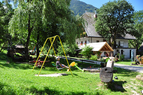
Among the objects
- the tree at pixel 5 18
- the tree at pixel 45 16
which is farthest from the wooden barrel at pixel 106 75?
the tree at pixel 5 18

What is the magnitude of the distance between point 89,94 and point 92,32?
27.5 m

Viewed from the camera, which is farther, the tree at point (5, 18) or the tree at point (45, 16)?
the tree at point (5, 18)

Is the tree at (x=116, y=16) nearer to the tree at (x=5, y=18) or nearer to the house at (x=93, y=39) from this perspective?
the house at (x=93, y=39)

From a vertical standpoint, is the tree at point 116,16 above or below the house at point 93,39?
above

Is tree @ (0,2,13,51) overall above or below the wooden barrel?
above

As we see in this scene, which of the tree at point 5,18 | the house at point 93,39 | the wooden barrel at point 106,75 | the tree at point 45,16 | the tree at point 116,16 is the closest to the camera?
the wooden barrel at point 106,75

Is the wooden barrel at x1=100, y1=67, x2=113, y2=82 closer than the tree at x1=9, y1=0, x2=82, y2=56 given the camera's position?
Yes

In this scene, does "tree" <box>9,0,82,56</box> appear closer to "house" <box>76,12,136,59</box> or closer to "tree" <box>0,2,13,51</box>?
"tree" <box>0,2,13,51</box>

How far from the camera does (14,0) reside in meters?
15.8

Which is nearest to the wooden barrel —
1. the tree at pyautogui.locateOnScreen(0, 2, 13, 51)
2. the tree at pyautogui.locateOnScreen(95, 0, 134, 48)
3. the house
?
the tree at pyautogui.locateOnScreen(0, 2, 13, 51)

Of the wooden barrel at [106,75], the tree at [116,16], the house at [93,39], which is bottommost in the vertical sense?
the wooden barrel at [106,75]

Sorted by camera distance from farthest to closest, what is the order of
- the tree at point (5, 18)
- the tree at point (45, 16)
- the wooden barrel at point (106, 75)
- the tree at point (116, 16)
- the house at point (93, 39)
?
the house at point (93, 39), the tree at point (116, 16), the tree at point (5, 18), the tree at point (45, 16), the wooden barrel at point (106, 75)

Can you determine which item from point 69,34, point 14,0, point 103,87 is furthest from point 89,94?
point 14,0

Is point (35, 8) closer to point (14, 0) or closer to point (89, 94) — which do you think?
point (14, 0)
